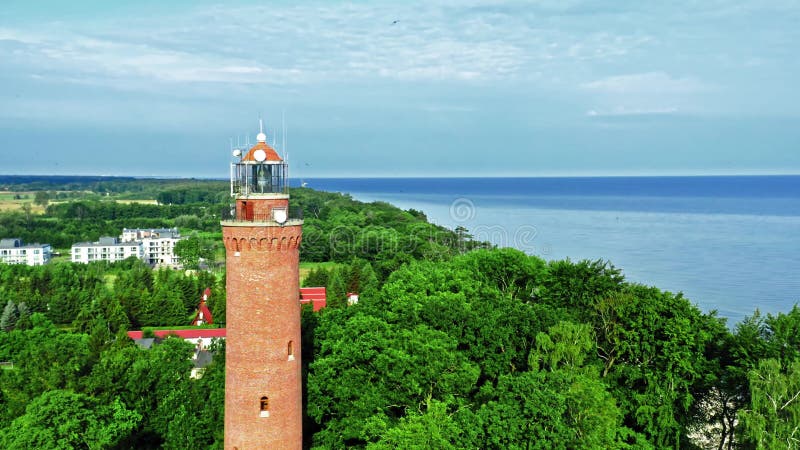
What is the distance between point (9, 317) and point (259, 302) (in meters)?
57.0

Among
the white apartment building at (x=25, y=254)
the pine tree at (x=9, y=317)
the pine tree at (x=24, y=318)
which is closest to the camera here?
the pine tree at (x=24, y=318)

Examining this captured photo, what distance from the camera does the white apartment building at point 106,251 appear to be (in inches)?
5143

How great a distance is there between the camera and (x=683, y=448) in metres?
29.4

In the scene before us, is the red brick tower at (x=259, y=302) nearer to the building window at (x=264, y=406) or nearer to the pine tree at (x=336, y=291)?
the building window at (x=264, y=406)

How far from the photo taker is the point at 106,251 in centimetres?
13200

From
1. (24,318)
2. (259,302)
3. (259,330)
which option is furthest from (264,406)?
(24,318)

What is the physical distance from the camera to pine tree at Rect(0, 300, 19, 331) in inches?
2517

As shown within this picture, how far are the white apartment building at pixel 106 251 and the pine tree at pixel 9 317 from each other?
209 ft

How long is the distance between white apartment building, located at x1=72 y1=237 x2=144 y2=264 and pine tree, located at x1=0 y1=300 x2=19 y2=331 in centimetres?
6357

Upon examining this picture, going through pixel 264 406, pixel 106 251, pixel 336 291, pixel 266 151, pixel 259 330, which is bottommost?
pixel 106 251

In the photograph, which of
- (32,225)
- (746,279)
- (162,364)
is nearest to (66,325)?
(162,364)

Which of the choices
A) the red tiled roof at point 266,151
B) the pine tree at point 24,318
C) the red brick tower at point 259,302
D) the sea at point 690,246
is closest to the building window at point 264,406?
the red brick tower at point 259,302

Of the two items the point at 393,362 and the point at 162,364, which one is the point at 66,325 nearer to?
the point at 162,364

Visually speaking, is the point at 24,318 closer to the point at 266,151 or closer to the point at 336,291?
the point at 336,291
